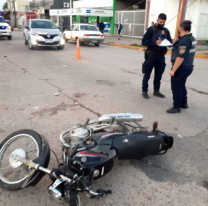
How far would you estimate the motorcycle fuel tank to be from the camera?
87.5 inches

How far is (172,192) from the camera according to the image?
251cm

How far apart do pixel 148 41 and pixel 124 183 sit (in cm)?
330

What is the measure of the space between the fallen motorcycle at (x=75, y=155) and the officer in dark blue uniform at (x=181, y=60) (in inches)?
68.6

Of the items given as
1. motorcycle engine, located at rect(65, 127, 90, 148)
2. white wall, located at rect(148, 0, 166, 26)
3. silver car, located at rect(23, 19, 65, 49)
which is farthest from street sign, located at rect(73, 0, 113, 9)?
motorcycle engine, located at rect(65, 127, 90, 148)

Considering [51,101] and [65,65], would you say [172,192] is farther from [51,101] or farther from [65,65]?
[65,65]

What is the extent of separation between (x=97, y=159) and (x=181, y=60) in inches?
106

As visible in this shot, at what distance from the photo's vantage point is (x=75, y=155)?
90.4 inches

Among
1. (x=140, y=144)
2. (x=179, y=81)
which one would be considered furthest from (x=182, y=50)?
(x=140, y=144)

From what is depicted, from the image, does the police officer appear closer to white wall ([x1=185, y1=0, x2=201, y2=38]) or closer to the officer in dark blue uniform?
the officer in dark blue uniform

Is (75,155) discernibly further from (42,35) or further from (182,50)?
(42,35)

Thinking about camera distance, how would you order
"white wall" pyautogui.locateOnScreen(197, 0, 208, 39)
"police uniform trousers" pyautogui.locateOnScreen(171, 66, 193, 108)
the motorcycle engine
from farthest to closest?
"white wall" pyautogui.locateOnScreen(197, 0, 208, 39) → "police uniform trousers" pyautogui.locateOnScreen(171, 66, 193, 108) → the motorcycle engine

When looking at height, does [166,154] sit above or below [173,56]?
below

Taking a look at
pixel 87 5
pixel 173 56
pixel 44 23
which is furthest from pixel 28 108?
pixel 87 5

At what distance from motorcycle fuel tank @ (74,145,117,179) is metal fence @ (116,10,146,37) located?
23.1 m
